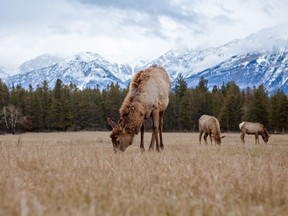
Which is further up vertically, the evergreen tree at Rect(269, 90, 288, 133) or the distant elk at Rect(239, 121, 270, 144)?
the evergreen tree at Rect(269, 90, 288, 133)

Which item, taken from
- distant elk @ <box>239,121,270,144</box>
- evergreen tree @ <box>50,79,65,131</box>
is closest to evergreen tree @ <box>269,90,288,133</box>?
distant elk @ <box>239,121,270,144</box>

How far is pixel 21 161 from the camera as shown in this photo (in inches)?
227

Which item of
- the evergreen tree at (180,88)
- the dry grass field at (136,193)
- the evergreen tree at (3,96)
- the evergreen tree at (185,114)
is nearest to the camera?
the dry grass field at (136,193)

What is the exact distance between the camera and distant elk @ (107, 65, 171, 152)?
1084 centimetres

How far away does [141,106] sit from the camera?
1129cm

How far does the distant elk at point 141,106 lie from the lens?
10.8 meters

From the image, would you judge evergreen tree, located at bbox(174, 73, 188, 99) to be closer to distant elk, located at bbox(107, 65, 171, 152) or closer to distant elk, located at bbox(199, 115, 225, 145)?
distant elk, located at bbox(199, 115, 225, 145)

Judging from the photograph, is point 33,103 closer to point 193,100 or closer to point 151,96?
point 193,100

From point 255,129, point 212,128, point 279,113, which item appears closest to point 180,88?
point 279,113

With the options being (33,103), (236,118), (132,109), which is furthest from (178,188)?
(33,103)

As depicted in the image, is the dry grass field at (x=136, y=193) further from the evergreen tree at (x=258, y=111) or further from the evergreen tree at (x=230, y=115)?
the evergreen tree at (x=230, y=115)

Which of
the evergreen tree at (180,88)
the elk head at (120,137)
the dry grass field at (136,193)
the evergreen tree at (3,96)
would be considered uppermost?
the evergreen tree at (180,88)

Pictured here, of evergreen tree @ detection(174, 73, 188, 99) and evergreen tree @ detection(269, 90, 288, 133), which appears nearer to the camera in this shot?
evergreen tree @ detection(269, 90, 288, 133)

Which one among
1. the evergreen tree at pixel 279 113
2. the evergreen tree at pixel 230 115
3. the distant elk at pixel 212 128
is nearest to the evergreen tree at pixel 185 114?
the evergreen tree at pixel 230 115
